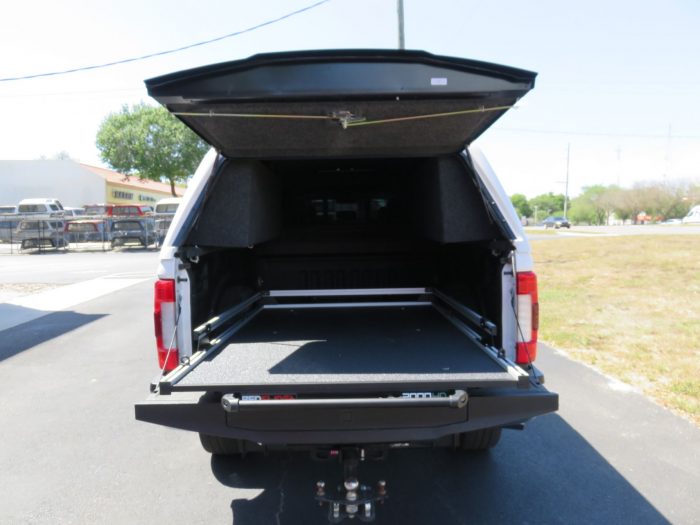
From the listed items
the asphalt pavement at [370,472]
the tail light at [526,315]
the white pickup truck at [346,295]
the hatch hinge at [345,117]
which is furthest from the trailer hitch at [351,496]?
the hatch hinge at [345,117]

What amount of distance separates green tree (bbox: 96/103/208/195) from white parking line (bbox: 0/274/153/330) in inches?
1013

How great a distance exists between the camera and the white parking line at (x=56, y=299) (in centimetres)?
895

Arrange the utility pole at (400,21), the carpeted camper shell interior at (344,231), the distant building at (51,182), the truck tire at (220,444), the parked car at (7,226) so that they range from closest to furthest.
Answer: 1. the truck tire at (220,444)
2. the carpeted camper shell interior at (344,231)
3. the utility pole at (400,21)
4. the parked car at (7,226)
5. the distant building at (51,182)

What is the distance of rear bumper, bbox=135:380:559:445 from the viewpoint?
2.39 meters

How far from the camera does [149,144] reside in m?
37.6

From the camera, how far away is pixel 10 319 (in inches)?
343

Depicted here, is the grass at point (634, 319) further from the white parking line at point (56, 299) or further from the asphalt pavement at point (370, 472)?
the white parking line at point (56, 299)

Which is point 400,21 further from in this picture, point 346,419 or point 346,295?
point 346,419

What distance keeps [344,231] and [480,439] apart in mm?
2694

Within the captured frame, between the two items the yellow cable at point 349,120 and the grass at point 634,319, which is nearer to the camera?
the yellow cable at point 349,120

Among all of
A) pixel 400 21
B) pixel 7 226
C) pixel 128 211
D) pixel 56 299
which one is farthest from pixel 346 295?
pixel 7 226

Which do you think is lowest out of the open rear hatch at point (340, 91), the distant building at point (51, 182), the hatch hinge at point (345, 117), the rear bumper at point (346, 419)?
the rear bumper at point (346, 419)

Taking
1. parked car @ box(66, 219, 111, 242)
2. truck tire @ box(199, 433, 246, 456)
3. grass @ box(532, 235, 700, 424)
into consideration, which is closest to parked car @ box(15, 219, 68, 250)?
parked car @ box(66, 219, 111, 242)

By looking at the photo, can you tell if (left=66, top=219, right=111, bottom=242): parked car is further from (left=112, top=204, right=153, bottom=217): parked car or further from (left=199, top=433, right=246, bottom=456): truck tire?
(left=199, top=433, right=246, bottom=456): truck tire
